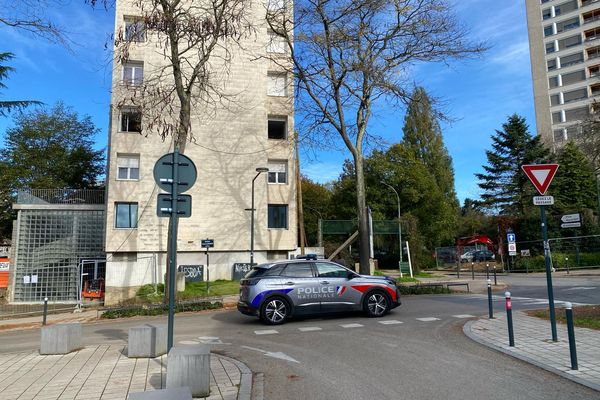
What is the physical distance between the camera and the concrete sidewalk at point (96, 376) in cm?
589

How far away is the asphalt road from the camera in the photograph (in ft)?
19.2

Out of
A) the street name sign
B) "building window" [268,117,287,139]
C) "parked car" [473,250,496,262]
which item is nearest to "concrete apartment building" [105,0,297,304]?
"building window" [268,117,287,139]

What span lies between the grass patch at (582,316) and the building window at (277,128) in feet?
72.0

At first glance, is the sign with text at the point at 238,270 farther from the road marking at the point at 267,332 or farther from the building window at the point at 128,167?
the road marking at the point at 267,332

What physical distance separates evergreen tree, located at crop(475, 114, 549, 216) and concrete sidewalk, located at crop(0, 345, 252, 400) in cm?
4283

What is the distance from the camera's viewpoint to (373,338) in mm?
9594

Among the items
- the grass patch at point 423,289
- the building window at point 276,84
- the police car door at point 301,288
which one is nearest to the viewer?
the police car door at point 301,288

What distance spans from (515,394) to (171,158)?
583 centimetres

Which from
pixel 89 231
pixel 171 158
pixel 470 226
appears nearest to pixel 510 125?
pixel 470 226

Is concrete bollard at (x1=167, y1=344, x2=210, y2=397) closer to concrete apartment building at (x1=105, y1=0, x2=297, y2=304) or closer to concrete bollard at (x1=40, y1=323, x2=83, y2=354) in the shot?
concrete bollard at (x1=40, y1=323, x2=83, y2=354)

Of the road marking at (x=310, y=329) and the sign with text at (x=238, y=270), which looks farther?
the sign with text at (x=238, y=270)

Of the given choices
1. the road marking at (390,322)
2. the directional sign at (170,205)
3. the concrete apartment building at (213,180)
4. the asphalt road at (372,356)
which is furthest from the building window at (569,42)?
the directional sign at (170,205)

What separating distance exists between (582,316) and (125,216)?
78.4 ft

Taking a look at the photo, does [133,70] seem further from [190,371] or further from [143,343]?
[190,371]
